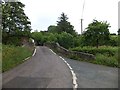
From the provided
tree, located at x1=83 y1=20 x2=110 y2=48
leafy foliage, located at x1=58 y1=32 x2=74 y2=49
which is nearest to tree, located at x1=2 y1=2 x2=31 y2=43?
tree, located at x1=83 y1=20 x2=110 y2=48

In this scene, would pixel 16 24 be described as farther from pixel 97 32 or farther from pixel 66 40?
pixel 66 40

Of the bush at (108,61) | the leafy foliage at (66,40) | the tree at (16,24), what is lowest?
the bush at (108,61)

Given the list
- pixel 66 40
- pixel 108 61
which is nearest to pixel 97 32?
pixel 108 61

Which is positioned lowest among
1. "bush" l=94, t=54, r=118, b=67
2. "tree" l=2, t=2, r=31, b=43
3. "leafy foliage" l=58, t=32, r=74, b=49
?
"bush" l=94, t=54, r=118, b=67

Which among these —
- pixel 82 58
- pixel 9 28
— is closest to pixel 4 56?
pixel 82 58

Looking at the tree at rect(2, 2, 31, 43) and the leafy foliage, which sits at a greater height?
the tree at rect(2, 2, 31, 43)

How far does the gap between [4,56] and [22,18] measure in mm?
33181

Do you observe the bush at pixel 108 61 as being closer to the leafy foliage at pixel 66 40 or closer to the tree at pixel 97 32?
the tree at pixel 97 32

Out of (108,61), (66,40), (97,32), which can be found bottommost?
(108,61)

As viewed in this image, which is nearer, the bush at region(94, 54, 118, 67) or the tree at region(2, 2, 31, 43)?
the bush at region(94, 54, 118, 67)

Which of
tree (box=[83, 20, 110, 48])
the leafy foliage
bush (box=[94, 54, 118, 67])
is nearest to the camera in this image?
bush (box=[94, 54, 118, 67])

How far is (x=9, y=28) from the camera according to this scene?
53.1 metres

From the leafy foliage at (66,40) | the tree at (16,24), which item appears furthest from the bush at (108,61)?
the leafy foliage at (66,40)

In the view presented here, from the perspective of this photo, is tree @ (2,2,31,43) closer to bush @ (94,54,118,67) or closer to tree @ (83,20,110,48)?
tree @ (83,20,110,48)
